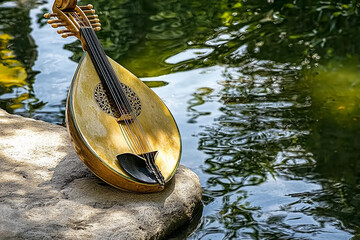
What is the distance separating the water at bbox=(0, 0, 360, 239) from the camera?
243cm

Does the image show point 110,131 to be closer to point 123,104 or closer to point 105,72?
point 123,104

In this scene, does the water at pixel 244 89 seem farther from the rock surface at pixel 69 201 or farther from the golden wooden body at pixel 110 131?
the golden wooden body at pixel 110 131

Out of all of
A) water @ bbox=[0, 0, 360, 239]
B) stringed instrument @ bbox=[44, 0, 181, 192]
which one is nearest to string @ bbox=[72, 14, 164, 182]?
stringed instrument @ bbox=[44, 0, 181, 192]

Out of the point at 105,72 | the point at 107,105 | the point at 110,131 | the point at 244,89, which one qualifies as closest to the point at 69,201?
the point at 110,131

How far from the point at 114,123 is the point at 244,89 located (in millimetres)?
1387

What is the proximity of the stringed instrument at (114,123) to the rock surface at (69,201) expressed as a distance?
→ 0.27 ft

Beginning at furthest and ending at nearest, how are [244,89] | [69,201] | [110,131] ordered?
[244,89] < [110,131] < [69,201]

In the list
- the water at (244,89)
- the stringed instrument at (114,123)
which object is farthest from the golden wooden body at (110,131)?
the water at (244,89)

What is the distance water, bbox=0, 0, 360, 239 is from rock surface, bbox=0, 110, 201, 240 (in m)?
0.18

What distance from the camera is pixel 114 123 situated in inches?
89.2

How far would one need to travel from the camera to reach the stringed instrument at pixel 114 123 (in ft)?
6.96

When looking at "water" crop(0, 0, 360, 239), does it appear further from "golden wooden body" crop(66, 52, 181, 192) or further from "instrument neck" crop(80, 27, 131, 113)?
"instrument neck" crop(80, 27, 131, 113)

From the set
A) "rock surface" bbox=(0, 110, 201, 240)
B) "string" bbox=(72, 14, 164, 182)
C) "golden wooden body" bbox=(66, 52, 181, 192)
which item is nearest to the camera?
"rock surface" bbox=(0, 110, 201, 240)

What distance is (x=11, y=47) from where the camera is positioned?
421cm
